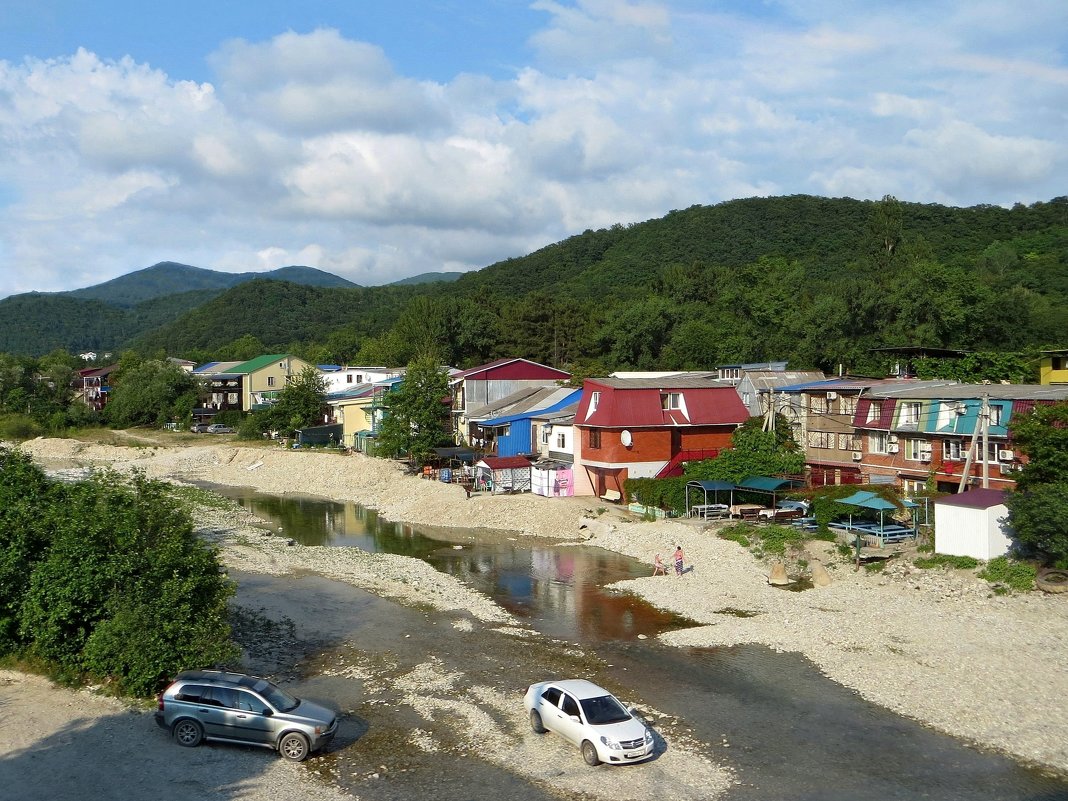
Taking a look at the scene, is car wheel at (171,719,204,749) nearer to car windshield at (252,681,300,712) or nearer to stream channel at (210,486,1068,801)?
car windshield at (252,681,300,712)

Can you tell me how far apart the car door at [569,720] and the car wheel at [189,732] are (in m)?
8.09

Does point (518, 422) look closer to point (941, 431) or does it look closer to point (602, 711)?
point (941, 431)

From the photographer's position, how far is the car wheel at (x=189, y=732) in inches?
738

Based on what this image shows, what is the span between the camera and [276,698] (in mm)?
18703

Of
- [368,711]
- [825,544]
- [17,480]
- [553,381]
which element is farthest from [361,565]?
[553,381]

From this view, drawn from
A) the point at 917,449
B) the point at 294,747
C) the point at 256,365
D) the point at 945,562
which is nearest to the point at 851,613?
the point at 945,562

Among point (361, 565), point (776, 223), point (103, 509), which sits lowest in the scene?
point (361, 565)

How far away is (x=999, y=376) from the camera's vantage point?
53781 millimetres

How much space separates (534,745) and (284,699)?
Result: 5793 mm

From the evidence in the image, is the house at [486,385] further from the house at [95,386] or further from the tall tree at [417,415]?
the house at [95,386]

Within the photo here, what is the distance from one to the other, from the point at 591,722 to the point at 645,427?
33.5 metres

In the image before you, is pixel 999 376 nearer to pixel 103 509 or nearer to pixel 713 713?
pixel 713 713

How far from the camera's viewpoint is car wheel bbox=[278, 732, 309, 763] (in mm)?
18250

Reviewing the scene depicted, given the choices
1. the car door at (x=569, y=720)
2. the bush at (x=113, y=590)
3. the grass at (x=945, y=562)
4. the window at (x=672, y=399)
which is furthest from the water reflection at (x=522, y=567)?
the window at (x=672, y=399)
